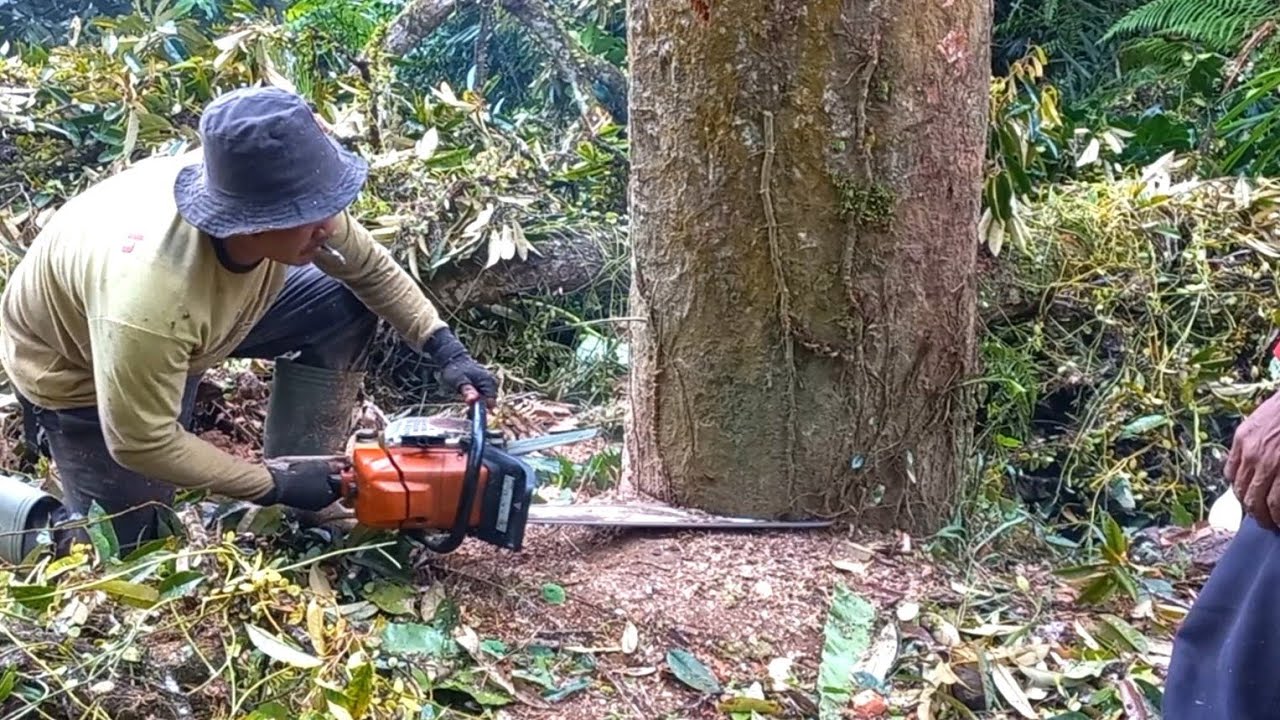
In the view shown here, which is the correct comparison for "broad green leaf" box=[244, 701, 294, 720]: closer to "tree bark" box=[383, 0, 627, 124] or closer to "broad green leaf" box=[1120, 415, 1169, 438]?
"broad green leaf" box=[1120, 415, 1169, 438]

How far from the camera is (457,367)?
9.02 ft

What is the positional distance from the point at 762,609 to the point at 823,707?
1.00ft

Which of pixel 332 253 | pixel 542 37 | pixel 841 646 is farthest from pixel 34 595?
pixel 542 37

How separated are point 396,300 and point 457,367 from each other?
0.78 feet

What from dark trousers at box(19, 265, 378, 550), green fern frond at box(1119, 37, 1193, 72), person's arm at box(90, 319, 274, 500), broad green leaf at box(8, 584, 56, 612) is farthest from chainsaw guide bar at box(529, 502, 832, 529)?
green fern frond at box(1119, 37, 1193, 72)

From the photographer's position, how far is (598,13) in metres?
5.84

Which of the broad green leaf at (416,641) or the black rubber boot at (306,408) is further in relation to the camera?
the black rubber boot at (306,408)

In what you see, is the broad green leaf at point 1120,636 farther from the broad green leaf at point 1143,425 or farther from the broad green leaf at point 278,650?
the broad green leaf at point 278,650

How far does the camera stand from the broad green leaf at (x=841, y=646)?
6.98 ft

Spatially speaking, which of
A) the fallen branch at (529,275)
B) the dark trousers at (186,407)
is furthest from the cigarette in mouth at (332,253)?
the fallen branch at (529,275)

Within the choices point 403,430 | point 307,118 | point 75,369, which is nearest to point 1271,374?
point 403,430

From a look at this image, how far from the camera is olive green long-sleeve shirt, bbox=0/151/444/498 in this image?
2125mm

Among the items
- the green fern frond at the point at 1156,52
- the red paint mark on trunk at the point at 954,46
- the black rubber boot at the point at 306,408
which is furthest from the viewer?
the green fern frond at the point at 1156,52

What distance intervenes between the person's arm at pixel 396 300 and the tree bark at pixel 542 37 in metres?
2.29
